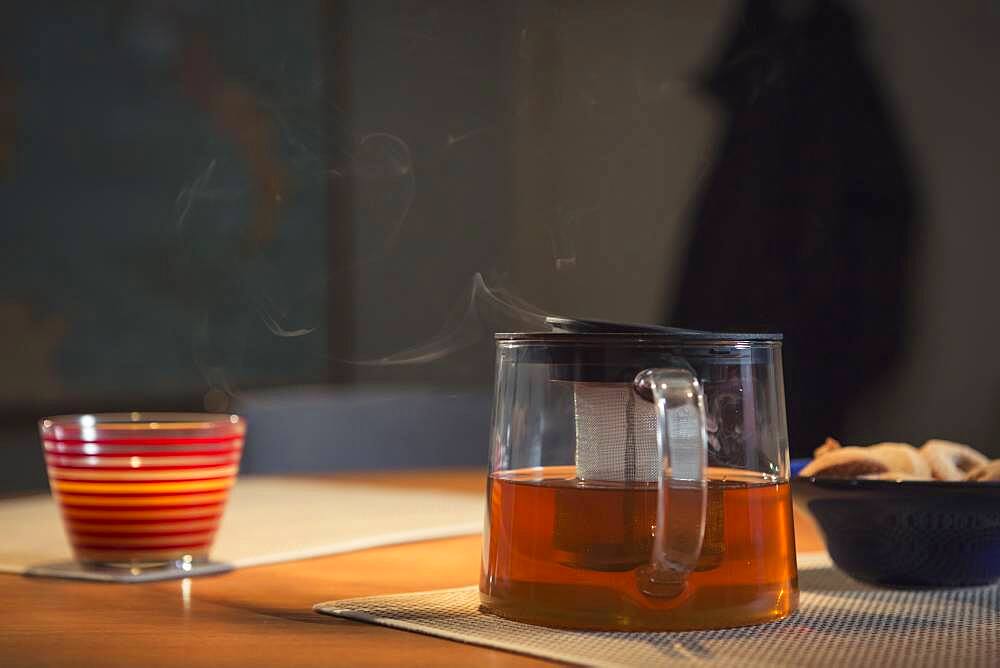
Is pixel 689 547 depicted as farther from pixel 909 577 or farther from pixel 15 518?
pixel 15 518

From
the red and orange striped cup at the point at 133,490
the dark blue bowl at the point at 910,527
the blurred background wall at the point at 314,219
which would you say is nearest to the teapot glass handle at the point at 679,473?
the dark blue bowl at the point at 910,527

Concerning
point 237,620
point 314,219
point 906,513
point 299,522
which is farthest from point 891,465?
point 314,219

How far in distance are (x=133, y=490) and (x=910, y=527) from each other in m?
0.53

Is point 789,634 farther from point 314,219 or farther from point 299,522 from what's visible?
point 314,219

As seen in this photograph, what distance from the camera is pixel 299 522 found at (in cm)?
119

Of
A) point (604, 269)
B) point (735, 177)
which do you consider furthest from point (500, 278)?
point (735, 177)

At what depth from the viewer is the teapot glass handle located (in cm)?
67

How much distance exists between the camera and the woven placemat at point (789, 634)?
0.65m

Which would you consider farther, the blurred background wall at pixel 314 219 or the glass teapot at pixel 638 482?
the blurred background wall at pixel 314 219

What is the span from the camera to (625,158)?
1.19 m

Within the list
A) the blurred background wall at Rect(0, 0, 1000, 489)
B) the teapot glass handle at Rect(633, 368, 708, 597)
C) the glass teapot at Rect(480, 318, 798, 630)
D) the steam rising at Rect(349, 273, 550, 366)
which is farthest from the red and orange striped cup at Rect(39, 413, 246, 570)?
the blurred background wall at Rect(0, 0, 1000, 489)

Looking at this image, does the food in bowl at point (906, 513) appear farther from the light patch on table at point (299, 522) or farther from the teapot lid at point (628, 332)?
the light patch on table at point (299, 522)

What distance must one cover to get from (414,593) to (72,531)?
27 centimetres

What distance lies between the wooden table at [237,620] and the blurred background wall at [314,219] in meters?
1.18
